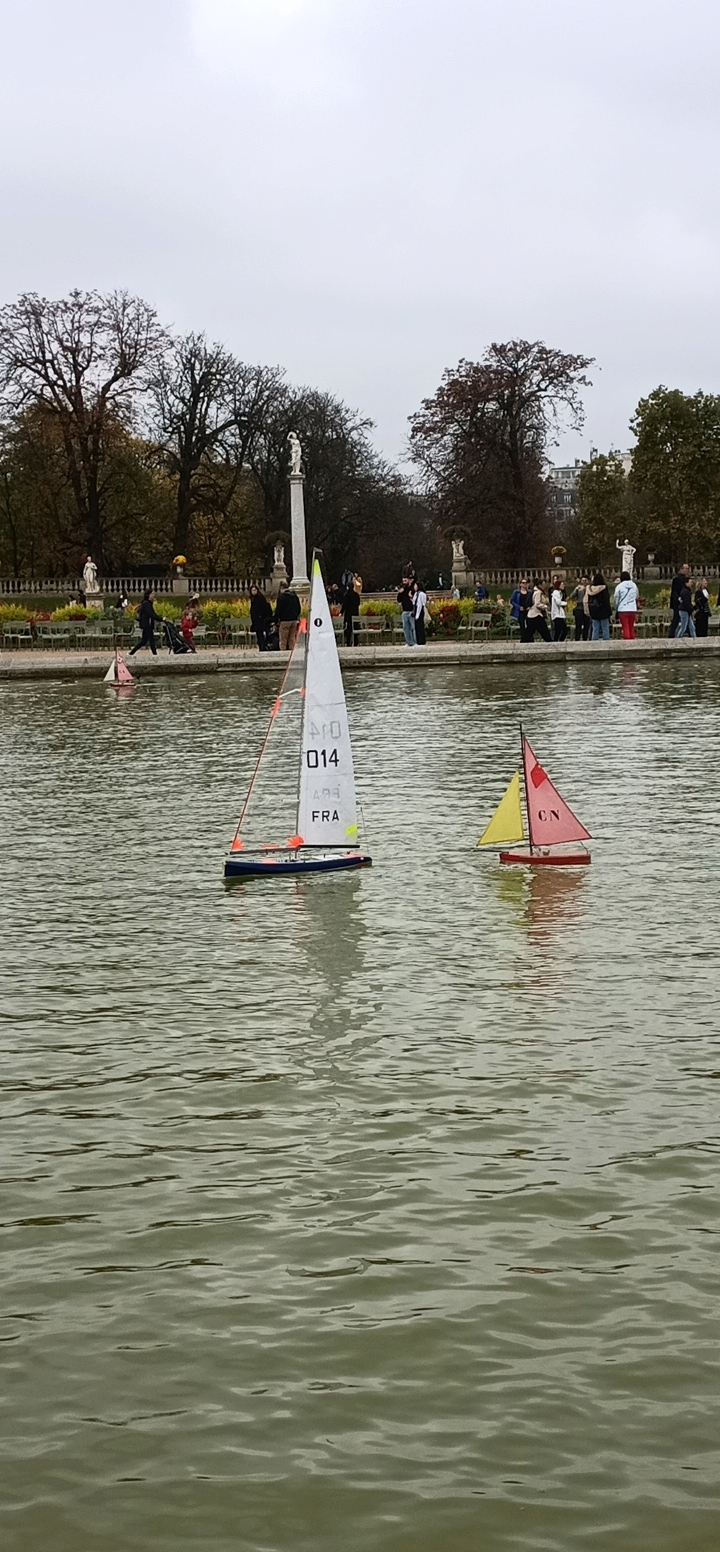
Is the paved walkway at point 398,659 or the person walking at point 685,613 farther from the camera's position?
the person walking at point 685,613

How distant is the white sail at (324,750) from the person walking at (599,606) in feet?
88.4

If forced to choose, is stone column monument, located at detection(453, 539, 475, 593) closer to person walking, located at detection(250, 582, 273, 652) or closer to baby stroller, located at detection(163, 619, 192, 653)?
baby stroller, located at detection(163, 619, 192, 653)

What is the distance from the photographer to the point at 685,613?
41.2 metres

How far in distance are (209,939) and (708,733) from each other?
11.6m

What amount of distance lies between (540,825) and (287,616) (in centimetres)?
2566

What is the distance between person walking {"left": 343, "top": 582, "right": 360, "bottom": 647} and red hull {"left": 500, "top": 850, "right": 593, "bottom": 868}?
103 ft

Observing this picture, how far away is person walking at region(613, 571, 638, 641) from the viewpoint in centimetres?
3947

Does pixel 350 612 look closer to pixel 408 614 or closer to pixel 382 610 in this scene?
pixel 408 614

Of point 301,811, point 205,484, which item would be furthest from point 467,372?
point 301,811

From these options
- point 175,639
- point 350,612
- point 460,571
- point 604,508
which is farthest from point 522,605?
point 604,508

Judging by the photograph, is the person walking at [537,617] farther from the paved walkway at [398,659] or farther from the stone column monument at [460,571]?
the stone column monument at [460,571]

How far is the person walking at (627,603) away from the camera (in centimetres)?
3947

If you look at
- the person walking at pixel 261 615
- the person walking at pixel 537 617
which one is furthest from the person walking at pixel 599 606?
the person walking at pixel 261 615

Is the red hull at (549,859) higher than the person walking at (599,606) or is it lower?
lower
